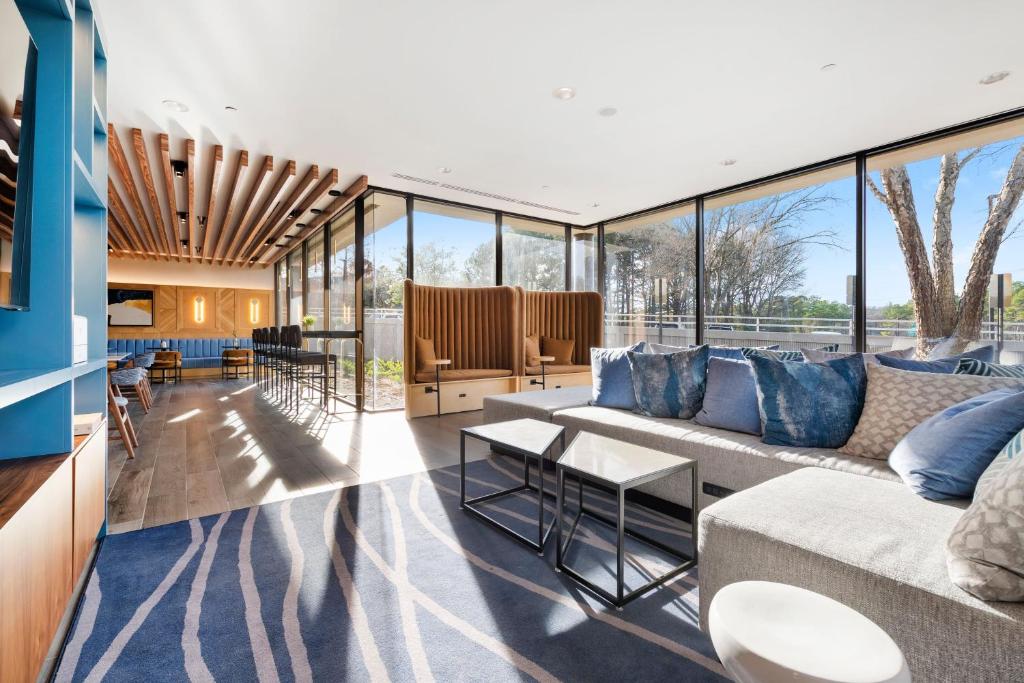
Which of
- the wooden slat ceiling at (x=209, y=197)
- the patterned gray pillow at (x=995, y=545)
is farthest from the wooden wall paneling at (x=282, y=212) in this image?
the patterned gray pillow at (x=995, y=545)

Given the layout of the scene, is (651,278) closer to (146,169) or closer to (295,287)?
(146,169)

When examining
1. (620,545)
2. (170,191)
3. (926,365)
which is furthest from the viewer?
(170,191)

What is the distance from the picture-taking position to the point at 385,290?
19.7 ft

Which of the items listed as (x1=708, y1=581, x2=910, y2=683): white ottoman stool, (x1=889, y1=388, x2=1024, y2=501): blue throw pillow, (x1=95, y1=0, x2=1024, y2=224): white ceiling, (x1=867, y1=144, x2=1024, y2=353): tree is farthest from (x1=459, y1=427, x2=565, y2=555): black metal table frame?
(x1=867, y1=144, x2=1024, y2=353): tree

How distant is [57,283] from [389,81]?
7.88ft

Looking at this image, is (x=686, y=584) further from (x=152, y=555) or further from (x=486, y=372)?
(x=486, y=372)

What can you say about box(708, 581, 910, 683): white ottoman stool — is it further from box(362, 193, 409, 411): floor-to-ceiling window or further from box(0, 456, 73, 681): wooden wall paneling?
box(362, 193, 409, 411): floor-to-ceiling window

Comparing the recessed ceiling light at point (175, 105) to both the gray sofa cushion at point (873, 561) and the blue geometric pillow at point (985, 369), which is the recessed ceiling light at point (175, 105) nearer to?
the gray sofa cushion at point (873, 561)

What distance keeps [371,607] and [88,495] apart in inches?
51.2

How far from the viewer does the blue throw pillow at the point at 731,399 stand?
2490 mm

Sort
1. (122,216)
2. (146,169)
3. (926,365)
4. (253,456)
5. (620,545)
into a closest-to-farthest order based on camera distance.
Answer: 1. (620,545)
2. (926,365)
3. (253,456)
4. (146,169)
5. (122,216)

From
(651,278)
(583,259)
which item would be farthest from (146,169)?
(651,278)

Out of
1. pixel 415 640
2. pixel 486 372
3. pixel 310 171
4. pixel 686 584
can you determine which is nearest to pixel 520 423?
pixel 686 584

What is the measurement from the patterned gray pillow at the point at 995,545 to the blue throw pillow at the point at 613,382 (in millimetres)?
2042
